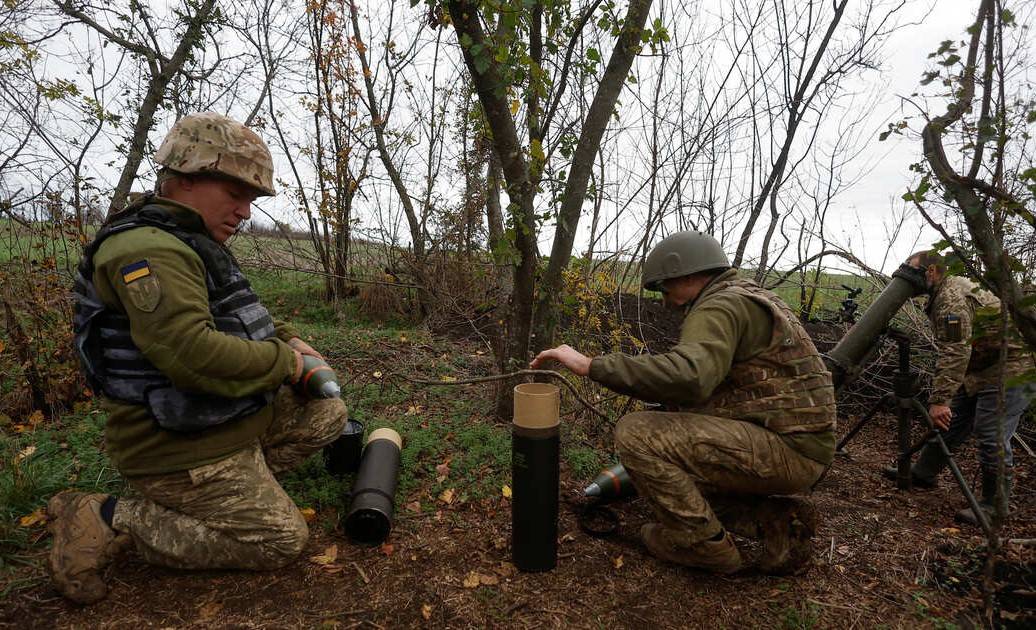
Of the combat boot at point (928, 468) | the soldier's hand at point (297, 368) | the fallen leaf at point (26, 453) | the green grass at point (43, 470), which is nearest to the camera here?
the soldier's hand at point (297, 368)

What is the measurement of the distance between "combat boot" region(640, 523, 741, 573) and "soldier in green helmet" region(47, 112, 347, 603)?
6.09 feet

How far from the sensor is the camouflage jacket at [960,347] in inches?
152

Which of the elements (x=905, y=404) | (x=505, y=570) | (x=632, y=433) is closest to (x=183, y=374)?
(x=505, y=570)

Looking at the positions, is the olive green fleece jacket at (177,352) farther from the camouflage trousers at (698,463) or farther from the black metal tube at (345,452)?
the camouflage trousers at (698,463)

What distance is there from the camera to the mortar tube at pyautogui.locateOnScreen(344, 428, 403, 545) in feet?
9.27

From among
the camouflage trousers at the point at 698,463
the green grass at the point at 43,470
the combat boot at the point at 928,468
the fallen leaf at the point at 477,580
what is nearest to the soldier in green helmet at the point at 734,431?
the camouflage trousers at the point at 698,463

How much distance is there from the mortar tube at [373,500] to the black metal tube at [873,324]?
10.5 feet

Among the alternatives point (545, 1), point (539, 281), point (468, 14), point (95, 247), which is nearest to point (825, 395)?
point (539, 281)

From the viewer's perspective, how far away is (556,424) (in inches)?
101

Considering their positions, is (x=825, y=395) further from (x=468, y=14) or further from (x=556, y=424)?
(x=468, y=14)

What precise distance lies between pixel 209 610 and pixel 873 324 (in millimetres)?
4447

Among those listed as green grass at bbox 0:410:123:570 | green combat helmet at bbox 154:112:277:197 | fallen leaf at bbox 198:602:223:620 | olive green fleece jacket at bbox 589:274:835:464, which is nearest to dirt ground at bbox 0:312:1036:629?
fallen leaf at bbox 198:602:223:620

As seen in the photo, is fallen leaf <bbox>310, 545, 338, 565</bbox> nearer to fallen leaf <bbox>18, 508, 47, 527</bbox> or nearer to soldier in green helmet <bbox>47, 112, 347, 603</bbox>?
soldier in green helmet <bbox>47, 112, 347, 603</bbox>

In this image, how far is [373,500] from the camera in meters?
2.85
